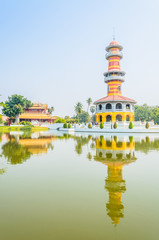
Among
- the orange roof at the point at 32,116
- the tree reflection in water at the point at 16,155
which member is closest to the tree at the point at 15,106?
the orange roof at the point at 32,116

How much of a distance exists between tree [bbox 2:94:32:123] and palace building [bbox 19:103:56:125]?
10.9 ft

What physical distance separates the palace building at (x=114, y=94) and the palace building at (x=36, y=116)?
28735mm

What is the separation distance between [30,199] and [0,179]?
256cm

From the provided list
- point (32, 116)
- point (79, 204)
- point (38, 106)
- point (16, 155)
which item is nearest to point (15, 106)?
point (32, 116)

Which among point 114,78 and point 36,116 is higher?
point 114,78

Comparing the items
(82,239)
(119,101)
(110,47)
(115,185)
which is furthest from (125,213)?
(110,47)

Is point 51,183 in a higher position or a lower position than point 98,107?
lower

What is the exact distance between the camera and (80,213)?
4047 mm

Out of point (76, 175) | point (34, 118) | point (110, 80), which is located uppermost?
point (110, 80)

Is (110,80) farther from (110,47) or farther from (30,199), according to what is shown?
(30,199)

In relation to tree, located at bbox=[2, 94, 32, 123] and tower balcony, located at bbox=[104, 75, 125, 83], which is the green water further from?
tree, located at bbox=[2, 94, 32, 123]

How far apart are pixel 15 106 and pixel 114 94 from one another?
39.1 metres

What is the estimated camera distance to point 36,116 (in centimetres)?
7262

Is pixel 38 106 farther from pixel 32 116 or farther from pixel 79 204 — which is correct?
pixel 79 204
